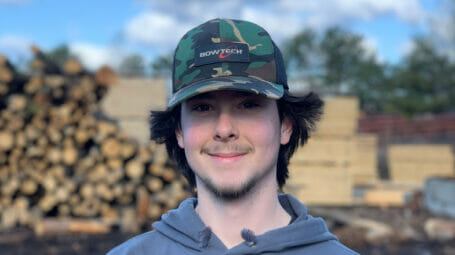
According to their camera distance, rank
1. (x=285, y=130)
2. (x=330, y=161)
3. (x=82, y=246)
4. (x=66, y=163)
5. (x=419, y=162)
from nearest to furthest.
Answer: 1. (x=285, y=130)
2. (x=82, y=246)
3. (x=66, y=163)
4. (x=330, y=161)
5. (x=419, y=162)

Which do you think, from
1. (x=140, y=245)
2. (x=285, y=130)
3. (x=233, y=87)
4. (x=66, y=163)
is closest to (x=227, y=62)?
(x=233, y=87)

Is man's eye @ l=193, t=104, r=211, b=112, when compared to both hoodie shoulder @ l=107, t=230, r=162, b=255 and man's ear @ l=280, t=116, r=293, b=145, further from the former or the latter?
hoodie shoulder @ l=107, t=230, r=162, b=255

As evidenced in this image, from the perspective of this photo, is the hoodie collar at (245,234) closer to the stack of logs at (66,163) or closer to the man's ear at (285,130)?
the man's ear at (285,130)

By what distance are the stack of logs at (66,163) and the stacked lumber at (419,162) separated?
10.8 m

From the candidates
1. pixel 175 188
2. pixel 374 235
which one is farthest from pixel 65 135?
pixel 374 235

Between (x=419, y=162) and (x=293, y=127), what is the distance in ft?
51.6

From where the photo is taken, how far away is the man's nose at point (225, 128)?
66.7 inches

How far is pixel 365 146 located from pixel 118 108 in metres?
7.20

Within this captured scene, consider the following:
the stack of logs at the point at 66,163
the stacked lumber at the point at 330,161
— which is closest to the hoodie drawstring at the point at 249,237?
the stack of logs at the point at 66,163

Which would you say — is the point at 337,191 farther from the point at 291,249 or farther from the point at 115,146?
the point at 291,249

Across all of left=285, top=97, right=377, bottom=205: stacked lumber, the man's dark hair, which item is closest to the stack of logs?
left=285, top=97, right=377, bottom=205: stacked lumber

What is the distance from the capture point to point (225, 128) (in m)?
1.69

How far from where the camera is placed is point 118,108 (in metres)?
14.1

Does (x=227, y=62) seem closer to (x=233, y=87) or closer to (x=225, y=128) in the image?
(x=233, y=87)
